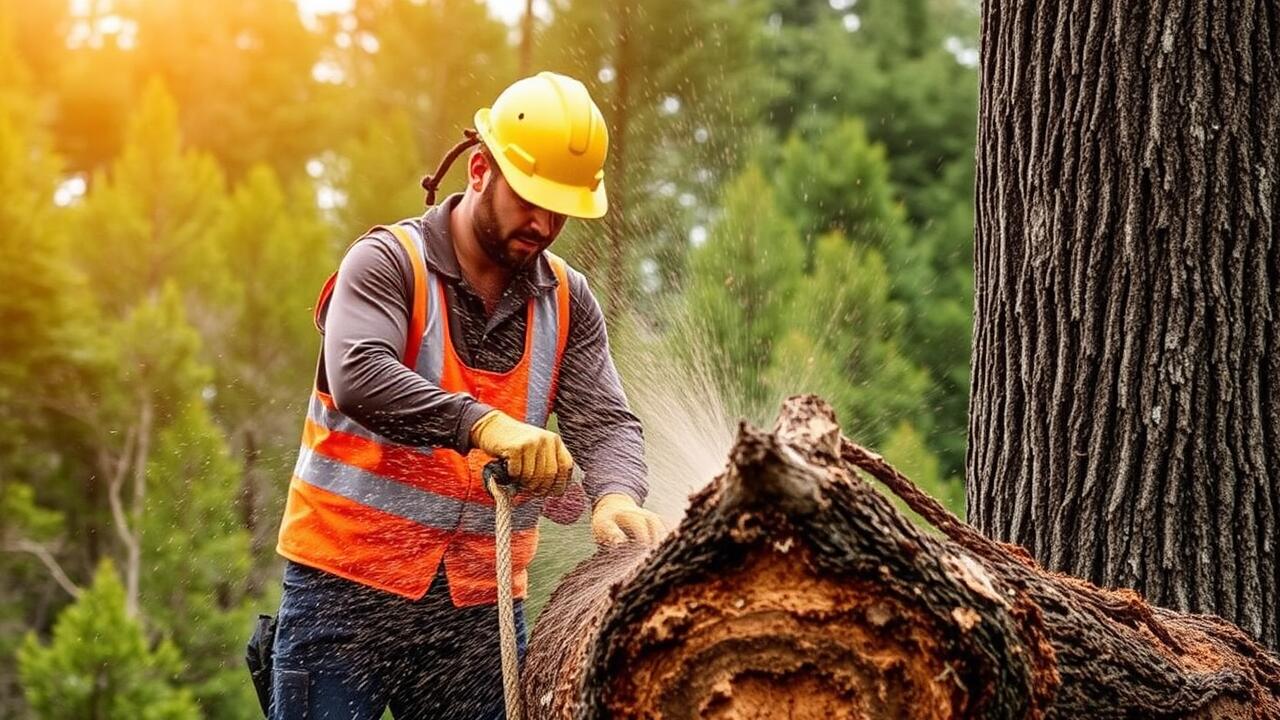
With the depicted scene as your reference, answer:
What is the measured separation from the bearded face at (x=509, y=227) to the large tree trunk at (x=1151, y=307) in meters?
1.22

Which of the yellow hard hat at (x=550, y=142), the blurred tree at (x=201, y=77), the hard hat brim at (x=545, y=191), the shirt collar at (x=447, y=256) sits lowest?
the shirt collar at (x=447, y=256)

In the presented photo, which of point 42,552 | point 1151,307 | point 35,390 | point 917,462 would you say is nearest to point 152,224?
point 35,390

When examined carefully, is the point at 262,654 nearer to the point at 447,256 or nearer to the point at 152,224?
the point at 447,256

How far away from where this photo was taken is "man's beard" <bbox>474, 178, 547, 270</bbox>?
3426 millimetres

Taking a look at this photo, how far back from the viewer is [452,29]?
22.6 meters

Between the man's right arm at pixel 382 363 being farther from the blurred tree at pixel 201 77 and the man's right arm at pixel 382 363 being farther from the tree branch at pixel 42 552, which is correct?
the blurred tree at pixel 201 77

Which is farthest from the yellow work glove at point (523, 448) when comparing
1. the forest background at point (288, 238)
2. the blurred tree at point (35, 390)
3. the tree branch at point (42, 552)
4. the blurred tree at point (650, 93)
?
the blurred tree at point (35, 390)

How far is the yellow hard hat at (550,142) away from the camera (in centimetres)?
345

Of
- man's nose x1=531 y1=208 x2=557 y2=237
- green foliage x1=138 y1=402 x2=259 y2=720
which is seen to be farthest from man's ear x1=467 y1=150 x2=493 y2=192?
green foliage x1=138 y1=402 x2=259 y2=720

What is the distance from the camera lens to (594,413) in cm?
356

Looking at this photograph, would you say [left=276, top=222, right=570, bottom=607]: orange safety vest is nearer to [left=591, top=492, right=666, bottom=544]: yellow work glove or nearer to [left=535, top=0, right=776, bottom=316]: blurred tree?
[left=591, top=492, right=666, bottom=544]: yellow work glove

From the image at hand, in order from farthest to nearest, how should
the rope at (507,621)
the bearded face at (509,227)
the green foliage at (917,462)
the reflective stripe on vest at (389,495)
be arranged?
the green foliage at (917,462) < the bearded face at (509,227) < the reflective stripe on vest at (389,495) < the rope at (507,621)

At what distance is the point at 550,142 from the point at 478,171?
0.21 meters

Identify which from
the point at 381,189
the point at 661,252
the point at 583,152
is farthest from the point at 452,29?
the point at 583,152
